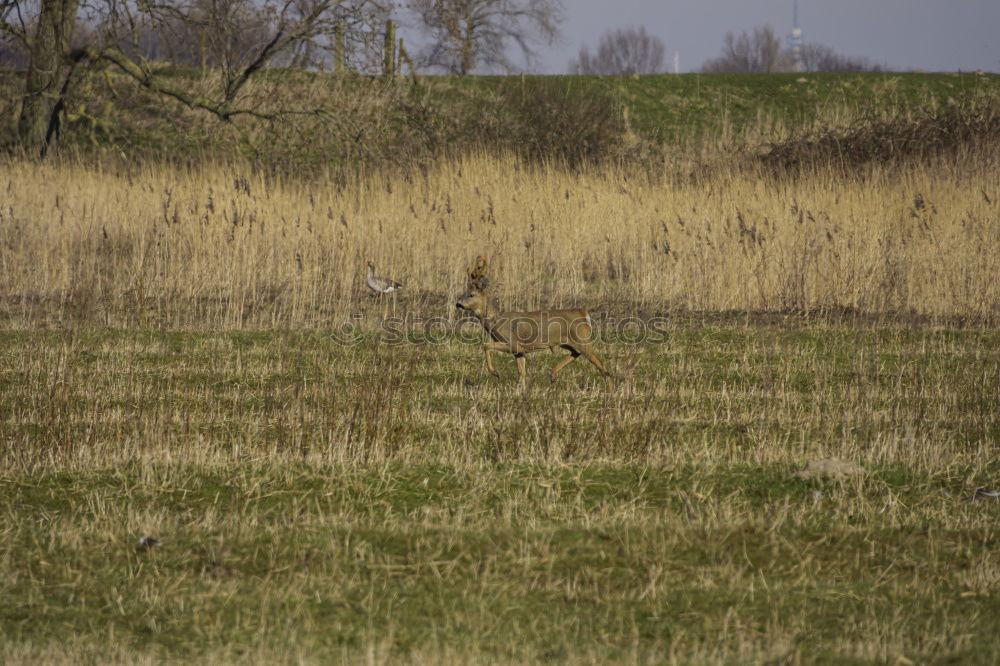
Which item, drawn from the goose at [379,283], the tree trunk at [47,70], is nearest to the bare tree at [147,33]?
the tree trunk at [47,70]

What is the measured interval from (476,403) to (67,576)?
9.30ft

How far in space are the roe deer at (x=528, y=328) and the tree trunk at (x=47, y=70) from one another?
1259cm

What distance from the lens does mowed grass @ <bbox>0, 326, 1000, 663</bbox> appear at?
4.02 meters

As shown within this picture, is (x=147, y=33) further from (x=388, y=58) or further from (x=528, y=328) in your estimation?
(x=528, y=328)

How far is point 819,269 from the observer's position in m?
12.3

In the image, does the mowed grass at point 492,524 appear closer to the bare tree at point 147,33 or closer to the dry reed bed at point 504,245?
the dry reed bed at point 504,245

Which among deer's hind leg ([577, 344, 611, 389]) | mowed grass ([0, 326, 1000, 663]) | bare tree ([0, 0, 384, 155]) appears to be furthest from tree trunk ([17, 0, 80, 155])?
deer's hind leg ([577, 344, 611, 389])

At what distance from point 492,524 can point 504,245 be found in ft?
26.7

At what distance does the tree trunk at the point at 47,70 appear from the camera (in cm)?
1919

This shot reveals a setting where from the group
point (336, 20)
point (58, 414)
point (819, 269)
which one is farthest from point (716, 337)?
point (336, 20)

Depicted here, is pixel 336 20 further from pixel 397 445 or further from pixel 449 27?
pixel 397 445

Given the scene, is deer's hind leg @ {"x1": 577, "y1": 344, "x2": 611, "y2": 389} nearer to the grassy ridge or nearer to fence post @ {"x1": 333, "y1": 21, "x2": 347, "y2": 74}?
the grassy ridge

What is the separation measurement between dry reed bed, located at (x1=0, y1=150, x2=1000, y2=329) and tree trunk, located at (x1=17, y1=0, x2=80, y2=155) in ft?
17.9

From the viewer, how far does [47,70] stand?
19359 millimetres
